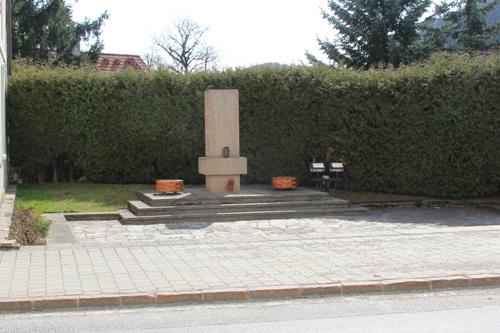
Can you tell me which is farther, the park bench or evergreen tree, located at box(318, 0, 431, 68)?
evergreen tree, located at box(318, 0, 431, 68)

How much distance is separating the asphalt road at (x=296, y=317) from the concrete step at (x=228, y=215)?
6971 millimetres

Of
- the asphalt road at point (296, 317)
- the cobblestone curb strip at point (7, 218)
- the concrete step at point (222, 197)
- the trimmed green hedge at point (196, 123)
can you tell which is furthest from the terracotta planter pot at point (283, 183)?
the asphalt road at point (296, 317)

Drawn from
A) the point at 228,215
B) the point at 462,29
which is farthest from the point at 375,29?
the point at 228,215

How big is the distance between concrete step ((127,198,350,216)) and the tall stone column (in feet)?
4.62

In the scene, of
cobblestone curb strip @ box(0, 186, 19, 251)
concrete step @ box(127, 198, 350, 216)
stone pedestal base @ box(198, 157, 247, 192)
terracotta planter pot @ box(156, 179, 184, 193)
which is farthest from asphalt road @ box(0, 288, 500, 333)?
stone pedestal base @ box(198, 157, 247, 192)

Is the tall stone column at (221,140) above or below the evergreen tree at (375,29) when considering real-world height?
below

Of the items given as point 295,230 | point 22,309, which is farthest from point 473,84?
point 22,309

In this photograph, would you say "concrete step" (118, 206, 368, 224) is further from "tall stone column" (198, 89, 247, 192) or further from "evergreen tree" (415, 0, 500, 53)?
"evergreen tree" (415, 0, 500, 53)

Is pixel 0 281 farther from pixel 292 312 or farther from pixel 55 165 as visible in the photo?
pixel 55 165

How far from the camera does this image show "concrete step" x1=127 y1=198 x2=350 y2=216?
46.2 feet

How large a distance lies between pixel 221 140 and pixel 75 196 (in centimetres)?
412

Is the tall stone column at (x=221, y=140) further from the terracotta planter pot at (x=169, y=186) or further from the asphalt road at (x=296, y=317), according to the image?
the asphalt road at (x=296, y=317)

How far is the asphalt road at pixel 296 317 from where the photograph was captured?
601 centimetres

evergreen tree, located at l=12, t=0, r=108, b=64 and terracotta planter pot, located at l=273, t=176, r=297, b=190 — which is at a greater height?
evergreen tree, located at l=12, t=0, r=108, b=64
